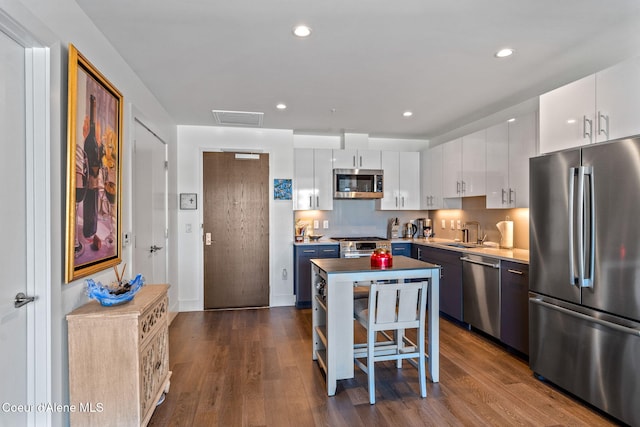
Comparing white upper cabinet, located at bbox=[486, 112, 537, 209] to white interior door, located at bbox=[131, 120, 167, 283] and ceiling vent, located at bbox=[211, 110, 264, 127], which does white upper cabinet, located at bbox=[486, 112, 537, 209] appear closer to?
ceiling vent, located at bbox=[211, 110, 264, 127]

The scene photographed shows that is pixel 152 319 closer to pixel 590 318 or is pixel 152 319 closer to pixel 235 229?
pixel 235 229

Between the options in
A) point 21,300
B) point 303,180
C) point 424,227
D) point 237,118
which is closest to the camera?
point 21,300

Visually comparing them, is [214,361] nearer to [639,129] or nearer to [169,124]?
[169,124]

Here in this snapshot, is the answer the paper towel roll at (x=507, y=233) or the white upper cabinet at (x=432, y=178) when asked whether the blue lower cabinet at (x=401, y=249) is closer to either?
the white upper cabinet at (x=432, y=178)

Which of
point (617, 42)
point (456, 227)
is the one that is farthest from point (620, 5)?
point (456, 227)

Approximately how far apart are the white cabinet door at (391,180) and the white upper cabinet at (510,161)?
1540mm

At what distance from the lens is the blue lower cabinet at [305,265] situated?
470 centimetres

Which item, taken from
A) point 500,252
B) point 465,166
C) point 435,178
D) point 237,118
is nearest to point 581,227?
point 500,252

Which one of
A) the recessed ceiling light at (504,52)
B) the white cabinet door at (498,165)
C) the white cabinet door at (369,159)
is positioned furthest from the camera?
the white cabinet door at (369,159)

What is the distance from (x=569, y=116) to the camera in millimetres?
2537

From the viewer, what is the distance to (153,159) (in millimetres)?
3555

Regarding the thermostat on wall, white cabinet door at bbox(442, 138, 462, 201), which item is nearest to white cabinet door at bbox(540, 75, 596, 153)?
white cabinet door at bbox(442, 138, 462, 201)

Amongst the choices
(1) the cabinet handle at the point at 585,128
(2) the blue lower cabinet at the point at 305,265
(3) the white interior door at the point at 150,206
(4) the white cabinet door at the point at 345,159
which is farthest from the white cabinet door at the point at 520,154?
(3) the white interior door at the point at 150,206

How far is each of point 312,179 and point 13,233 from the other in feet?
12.0
